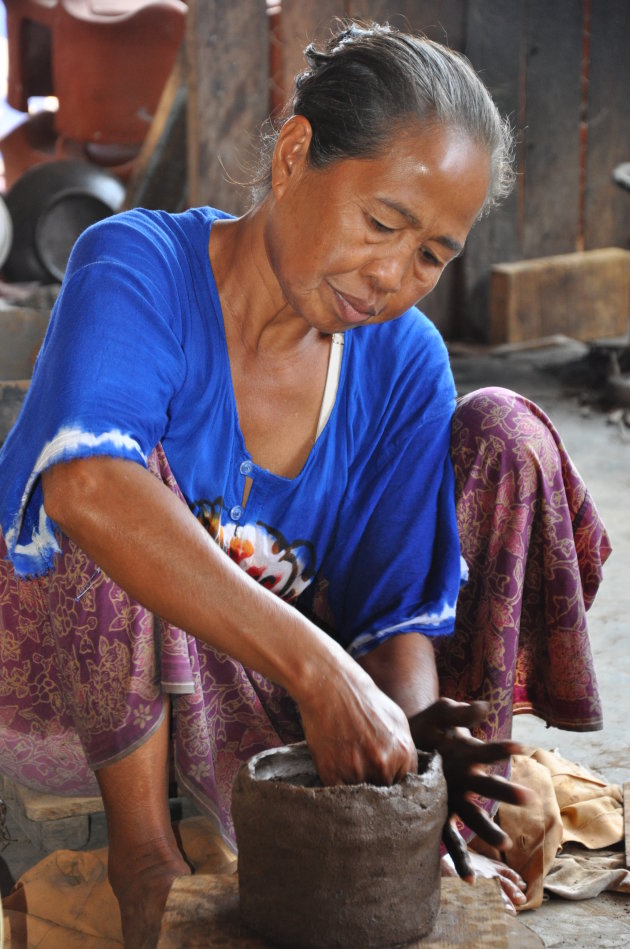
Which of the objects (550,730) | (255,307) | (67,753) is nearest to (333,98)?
(255,307)

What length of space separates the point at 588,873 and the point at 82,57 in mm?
8534

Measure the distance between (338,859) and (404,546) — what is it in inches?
28.9

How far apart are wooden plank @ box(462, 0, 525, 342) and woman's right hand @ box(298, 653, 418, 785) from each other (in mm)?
5458

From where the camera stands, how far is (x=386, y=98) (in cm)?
178

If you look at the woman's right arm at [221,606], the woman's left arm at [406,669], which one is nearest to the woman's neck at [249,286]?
the woman's right arm at [221,606]

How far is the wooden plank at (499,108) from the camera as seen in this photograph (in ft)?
21.7

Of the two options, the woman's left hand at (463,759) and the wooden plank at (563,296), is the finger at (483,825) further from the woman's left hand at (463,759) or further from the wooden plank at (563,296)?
the wooden plank at (563,296)

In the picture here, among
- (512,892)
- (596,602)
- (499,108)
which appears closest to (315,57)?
(512,892)

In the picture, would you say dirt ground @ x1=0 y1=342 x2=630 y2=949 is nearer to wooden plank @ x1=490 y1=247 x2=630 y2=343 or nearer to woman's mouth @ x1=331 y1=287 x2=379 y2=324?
wooden plank @ x1=490 y1=247 x2=630 y2=343

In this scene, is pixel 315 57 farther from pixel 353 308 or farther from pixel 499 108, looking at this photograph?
pixel 499 108

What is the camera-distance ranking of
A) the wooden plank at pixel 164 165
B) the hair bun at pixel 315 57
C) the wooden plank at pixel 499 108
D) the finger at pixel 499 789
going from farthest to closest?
1. the wooden plank at pixel 499 108
2. the wooden plank at pixel 164 165
3. the hair bun at pixel 315 57
4. the finger at pixel 499 789

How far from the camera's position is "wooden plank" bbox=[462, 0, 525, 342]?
260 inches

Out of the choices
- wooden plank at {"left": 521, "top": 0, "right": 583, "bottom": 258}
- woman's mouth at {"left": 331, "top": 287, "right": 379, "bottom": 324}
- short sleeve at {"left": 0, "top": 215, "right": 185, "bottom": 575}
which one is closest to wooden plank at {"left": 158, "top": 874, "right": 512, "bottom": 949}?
short sleeve at {"left": 0, "top": 215, "right": 185, "bottom": 575}

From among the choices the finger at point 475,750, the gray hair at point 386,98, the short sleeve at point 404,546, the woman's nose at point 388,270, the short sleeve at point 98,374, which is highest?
the gray hair at point 386,98
